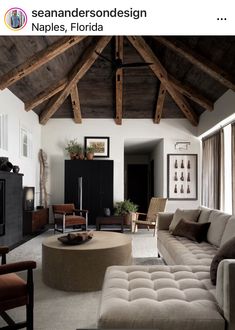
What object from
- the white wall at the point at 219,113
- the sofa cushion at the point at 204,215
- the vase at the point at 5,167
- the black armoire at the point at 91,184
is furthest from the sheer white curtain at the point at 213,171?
the vase at the point at 5,167

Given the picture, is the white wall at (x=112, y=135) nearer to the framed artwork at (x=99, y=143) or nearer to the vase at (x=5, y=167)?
the framed artwork at (x=99, y=143)

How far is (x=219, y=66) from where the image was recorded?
5.43 meters

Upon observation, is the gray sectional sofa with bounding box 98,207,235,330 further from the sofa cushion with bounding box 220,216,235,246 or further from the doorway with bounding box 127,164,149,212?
the doorway with bounding box 127,164,149,212

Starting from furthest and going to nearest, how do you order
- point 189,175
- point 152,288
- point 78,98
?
1. point 189,175
2. point 78,98
3. point 152,288

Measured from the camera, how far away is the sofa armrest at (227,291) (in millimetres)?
1687

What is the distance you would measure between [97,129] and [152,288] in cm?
671

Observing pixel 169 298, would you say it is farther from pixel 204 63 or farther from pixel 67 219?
pixel 67 219

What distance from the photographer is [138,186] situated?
38.7ft

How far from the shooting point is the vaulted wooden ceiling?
17.6 ft

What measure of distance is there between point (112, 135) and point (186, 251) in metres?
5.61

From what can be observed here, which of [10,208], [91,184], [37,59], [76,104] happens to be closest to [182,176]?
A: [91,184]
